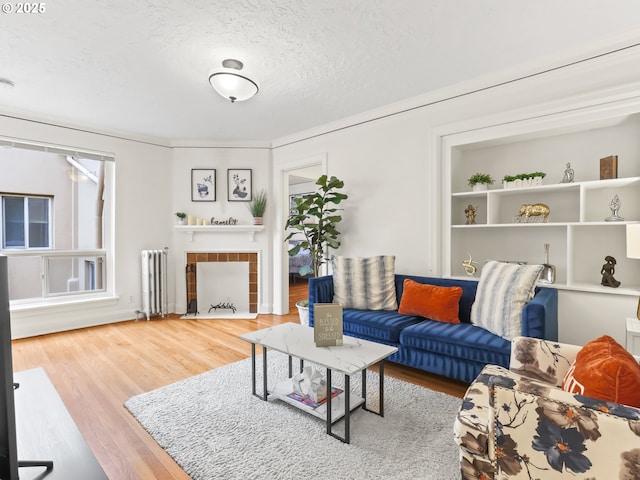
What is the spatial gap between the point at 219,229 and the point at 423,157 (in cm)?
304

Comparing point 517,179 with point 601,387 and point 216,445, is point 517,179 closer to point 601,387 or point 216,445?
point 601,387

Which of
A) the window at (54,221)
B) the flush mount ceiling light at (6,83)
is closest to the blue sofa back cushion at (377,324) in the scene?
the window at (54,221)

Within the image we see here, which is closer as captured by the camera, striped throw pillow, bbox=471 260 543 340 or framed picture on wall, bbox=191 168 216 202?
striped throw pillow, bbox=471 260 543 340

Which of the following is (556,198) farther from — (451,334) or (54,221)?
(54,221)

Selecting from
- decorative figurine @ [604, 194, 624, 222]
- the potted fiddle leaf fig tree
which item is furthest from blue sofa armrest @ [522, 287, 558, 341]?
the potted fiddle leaf fig tree

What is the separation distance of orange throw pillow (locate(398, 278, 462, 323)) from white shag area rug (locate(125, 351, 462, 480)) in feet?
2.08

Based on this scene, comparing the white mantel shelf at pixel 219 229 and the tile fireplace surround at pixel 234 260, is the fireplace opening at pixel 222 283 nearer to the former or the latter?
the tile fireplace surround at pixel 234 260

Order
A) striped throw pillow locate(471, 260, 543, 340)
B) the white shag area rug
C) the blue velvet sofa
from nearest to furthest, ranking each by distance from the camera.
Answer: the white shag area rug < the blue velvet sofa < striped throw pillow locate(471, 260, 543, 340)

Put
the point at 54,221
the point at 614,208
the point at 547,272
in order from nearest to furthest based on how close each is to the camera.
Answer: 1. the point at 614,208
2. the point at 547,272
3. the point at 54,221

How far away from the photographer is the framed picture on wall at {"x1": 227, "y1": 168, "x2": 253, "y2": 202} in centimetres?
491

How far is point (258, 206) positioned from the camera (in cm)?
480

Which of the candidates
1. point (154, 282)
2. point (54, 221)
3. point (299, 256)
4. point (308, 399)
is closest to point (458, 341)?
point (308, 399)

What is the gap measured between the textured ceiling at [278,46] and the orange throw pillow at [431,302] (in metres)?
1.90

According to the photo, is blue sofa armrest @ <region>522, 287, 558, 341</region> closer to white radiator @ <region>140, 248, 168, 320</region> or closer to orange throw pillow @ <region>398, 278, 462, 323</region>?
orange throw pillow @ <region>398, 278, 462, 323</region>
